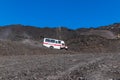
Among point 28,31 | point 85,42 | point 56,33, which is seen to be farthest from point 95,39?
point 28,31

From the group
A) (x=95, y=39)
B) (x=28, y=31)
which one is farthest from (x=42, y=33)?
(x=95, y=39)

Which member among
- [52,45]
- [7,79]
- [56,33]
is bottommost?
[7,79]

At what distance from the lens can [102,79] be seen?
404 inches

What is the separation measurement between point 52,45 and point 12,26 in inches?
2978

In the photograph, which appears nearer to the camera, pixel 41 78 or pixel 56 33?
pixel 41 78

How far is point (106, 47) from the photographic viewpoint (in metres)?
62.3

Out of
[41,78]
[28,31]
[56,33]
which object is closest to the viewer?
[41,78]

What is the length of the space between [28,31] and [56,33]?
1404 centimetres

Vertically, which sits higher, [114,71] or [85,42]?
[85,42]

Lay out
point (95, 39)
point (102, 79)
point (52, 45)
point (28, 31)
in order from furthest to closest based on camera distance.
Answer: point (28, 31) < point (95, 39) < point (52, 45) < point (102, 79)

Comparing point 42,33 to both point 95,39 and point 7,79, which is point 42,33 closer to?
point 95,39

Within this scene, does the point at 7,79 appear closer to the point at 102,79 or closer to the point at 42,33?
the point at 102,79

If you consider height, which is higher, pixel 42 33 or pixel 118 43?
pixel 42 33

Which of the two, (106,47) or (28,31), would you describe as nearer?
(106,47)
